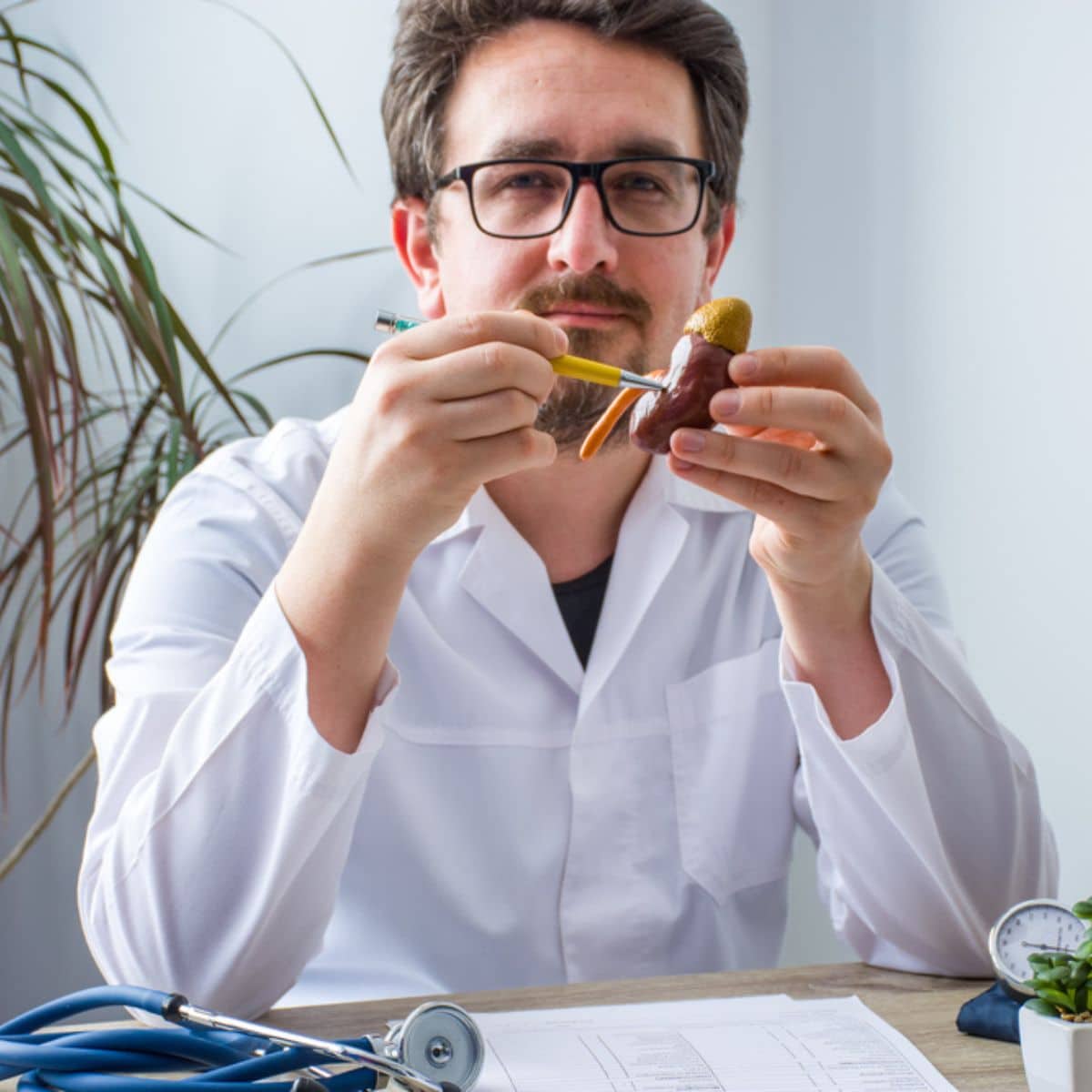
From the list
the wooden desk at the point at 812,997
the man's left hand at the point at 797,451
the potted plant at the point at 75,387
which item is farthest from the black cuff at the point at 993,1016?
the potted plant at the point at 75,387

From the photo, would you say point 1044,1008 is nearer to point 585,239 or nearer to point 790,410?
point 790,410

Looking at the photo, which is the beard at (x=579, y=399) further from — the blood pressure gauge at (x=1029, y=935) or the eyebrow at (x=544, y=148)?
the blood pressure gauge at (x=1029, y=935)

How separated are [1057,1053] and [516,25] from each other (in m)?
1.18

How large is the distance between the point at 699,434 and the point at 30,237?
50.8 inches

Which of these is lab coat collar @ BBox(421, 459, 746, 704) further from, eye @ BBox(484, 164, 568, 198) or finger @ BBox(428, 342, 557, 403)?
finger @ BBox(428, 342, 557, 403)

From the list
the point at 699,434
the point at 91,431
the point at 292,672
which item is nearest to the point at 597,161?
the point at 699,434

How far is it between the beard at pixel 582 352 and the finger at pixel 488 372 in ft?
1.27

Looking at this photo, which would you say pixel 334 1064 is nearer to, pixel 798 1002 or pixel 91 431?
pixel 798 1002

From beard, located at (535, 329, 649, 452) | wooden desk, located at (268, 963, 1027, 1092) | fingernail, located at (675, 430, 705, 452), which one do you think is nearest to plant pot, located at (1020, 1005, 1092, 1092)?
wooden desk, located at (268, 963, 1027, 1092)

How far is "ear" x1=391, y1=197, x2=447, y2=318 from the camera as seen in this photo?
1.63 m

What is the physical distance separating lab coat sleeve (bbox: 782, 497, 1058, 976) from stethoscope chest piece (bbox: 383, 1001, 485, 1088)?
45cm

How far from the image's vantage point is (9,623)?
2.37 metres

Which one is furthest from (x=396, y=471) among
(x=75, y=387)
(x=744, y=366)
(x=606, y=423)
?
(x=75, y=387)

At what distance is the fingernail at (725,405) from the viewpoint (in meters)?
0.95
